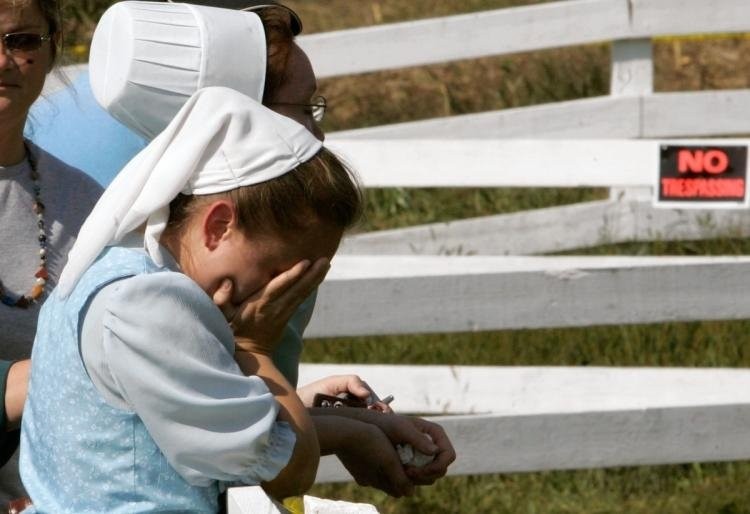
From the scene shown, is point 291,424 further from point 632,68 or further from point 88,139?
point 632,68

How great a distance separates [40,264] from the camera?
296cm

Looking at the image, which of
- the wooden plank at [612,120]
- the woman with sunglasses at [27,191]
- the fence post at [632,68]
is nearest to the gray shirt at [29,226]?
the woman with sunglasses at [27,191]

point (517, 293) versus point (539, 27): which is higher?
point (517, 293)

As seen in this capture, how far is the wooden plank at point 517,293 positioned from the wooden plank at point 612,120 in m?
2.34

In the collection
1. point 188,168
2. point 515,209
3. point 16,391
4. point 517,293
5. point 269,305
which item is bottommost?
point 515,209

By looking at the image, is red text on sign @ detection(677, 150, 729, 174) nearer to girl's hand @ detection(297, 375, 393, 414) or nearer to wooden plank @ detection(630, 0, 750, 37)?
wooden plank @ detection(630, 0, 750, 37)

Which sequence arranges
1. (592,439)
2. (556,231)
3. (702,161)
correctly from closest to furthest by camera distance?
1. (592,439)
2. (702,161)
3. (556,231)

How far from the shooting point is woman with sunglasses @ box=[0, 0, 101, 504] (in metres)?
2.91

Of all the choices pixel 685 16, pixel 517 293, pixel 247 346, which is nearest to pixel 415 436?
Answer: pixel 247 346

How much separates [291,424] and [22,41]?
1.16 metres

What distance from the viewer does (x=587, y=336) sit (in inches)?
230

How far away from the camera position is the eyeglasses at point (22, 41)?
3.02m

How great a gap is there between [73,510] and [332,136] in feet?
14.3

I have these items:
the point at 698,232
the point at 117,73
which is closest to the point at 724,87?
the point at 698,232
